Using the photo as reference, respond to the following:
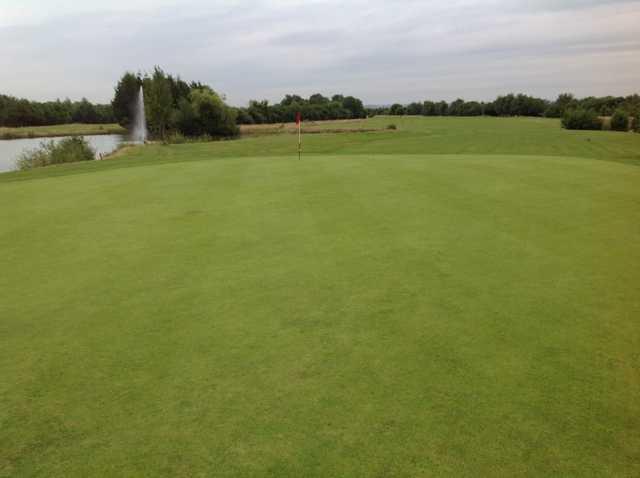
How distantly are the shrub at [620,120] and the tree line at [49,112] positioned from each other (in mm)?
62816

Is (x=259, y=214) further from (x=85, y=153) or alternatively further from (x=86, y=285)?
(x=85, y=153)

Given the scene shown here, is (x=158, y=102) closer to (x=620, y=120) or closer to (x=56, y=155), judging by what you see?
(x=56, y=155)

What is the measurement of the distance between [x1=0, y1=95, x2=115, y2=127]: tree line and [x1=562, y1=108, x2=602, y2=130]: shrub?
59326mm

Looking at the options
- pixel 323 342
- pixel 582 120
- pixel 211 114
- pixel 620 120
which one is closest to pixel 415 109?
pixel 582 120

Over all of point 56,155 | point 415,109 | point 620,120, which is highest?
point 415,109

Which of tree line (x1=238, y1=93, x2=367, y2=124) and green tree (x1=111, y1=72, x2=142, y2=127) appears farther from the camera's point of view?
tree line (x1=238, y1=93, x2=367, y2=124)

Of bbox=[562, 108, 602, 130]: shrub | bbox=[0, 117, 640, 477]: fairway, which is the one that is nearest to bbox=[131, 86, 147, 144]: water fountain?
bbox=[562, 108, 602, 130]: shrub

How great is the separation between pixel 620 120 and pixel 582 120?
4707mm

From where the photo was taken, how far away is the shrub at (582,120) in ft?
149

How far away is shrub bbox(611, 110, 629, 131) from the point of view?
4109cm

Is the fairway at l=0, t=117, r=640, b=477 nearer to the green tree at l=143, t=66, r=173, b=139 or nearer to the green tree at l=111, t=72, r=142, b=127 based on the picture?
the green tree at l=143, t=66, r=173, b=139

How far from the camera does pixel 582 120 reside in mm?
45969

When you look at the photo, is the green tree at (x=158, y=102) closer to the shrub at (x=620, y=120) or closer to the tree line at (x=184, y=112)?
the tree line at (x=184, y=112)

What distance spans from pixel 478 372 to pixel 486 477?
870 millimetres
